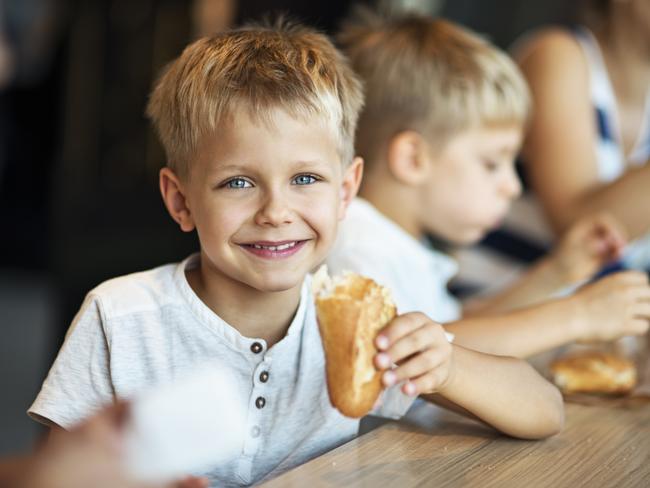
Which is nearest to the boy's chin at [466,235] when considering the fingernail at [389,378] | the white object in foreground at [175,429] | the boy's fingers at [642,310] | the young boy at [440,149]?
the young boy at [440,149]

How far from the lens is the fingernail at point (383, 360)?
0.91 m

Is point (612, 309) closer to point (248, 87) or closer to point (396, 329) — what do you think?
point (396, 329)

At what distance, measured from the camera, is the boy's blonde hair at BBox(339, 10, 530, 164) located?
1.61 metres

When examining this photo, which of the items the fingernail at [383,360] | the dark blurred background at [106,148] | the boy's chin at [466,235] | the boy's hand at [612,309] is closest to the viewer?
the fingernail at [383,360]

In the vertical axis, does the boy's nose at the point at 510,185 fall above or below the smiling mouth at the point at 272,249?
below

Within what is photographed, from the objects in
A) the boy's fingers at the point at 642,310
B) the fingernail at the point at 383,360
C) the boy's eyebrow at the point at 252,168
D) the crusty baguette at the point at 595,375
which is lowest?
the crusty baguette at the point at 595,375

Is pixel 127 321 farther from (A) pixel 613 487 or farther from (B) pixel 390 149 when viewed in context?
(B) pixel 390 149

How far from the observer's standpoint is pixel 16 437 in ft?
9.98

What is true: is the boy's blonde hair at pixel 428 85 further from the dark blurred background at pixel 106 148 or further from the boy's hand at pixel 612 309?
the dark blurred background at pixel 106 148

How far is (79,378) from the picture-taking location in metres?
1.03

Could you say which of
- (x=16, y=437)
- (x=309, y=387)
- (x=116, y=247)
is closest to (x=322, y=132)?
(x=309, y=387)

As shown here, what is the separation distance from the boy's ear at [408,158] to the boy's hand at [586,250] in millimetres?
322

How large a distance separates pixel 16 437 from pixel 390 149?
78.2 inches

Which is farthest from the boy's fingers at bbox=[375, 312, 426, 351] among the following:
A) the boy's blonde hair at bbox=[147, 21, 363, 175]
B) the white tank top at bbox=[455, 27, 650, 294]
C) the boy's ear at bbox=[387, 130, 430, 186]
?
the white tank top at bbox=[455, 27, 650, 294]
